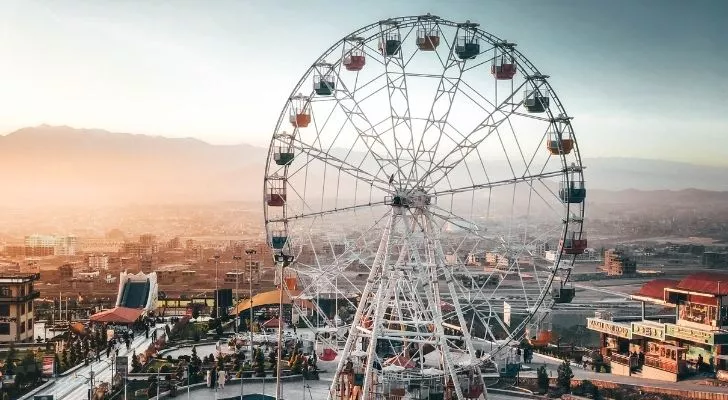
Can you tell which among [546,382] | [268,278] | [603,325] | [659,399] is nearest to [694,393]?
[659,399]

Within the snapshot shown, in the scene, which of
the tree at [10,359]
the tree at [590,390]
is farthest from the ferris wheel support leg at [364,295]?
the tree at [10,359]

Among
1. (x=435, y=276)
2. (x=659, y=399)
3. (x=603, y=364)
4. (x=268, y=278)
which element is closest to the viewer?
(x=435, y=276)

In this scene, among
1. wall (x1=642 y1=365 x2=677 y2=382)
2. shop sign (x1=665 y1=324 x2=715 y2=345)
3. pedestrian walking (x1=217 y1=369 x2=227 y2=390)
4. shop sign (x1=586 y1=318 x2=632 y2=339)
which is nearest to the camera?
pedestrian walking (x1=217 y1=369 x2=227 y2=390)

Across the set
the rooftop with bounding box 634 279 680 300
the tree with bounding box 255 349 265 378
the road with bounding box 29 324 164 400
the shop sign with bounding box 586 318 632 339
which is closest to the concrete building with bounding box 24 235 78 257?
the road with bounding box 29 324 164 400

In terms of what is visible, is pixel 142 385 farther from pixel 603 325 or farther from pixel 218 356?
pixel 603 325

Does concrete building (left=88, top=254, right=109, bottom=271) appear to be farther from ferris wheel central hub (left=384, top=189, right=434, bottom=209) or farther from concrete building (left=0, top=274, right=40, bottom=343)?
ferris wheel central hub (left=384, top=189, right=434, bottom=209)

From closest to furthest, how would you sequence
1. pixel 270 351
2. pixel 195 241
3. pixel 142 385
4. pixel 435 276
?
pixel 435 276 < pixel 142 385 < pixel 270 351 < pixel 195 241

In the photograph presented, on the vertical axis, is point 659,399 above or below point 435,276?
below
